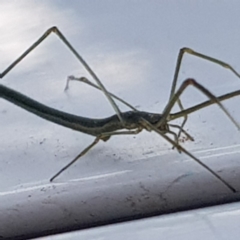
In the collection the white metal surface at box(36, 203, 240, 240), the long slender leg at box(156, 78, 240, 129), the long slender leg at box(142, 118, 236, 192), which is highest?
the long slender leg at box(156, 78, 240, 129)

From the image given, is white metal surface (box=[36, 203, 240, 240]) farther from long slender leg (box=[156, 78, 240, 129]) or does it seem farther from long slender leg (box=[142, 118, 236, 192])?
long slender leg (box=[156, 78, 240, 129])

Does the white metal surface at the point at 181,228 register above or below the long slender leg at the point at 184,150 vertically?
below

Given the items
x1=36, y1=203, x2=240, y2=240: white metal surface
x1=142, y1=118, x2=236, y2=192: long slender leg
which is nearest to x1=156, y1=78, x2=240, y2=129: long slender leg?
x1=142, y1=118, x2=236, y2=192: long slender leg

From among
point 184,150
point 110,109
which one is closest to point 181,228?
point 184,150

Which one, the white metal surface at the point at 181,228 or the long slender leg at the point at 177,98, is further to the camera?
the long slender leg at the point at 177,98

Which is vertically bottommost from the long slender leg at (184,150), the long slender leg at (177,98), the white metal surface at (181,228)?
the white metal surface at (181,228)

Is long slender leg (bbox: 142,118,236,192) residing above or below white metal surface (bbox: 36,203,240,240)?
above

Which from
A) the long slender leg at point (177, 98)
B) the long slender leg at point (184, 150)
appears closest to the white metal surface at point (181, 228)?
the long slender leg at point (184, 150)

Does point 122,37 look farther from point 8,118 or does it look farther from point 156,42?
point 8,118

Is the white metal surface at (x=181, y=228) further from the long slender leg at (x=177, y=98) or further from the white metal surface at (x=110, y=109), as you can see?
the long slender leg at (x=177, y=98)

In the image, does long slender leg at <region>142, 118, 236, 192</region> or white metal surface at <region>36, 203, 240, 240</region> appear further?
long slender leg at <region>142, 118, 236, 192</region>

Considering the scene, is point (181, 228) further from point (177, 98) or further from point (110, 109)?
point (110, 109)

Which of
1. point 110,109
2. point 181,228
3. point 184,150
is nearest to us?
point 181,228
